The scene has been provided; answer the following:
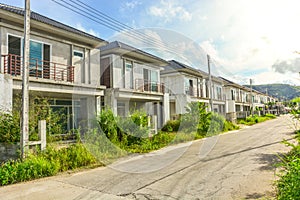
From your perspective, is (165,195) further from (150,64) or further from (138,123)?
(150,64)

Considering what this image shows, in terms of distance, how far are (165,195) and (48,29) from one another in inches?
396

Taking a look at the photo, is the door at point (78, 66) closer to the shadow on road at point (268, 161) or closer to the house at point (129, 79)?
the house at point (129, 79)

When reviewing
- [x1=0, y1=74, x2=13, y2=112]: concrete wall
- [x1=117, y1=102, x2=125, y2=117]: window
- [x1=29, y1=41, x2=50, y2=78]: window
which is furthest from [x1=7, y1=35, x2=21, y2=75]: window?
[x1=117, y1=102, x2=125, y2=117]: window

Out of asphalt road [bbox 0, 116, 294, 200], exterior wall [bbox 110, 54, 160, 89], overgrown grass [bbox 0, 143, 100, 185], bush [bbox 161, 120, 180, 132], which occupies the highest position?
exterior wall [bbox 110, 54, 160, 89]

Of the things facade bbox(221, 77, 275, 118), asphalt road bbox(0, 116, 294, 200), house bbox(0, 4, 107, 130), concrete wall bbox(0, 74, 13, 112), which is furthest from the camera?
facade bbox(221, 77, 275, 118)

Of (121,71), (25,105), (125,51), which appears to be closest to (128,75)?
(121,71)

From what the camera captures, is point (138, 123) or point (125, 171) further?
point (138, 123)

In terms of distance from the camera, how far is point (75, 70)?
12617 mm

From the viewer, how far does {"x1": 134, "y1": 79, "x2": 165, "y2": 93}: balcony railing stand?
16627 millimetres

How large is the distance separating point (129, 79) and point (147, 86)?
5.98 feet

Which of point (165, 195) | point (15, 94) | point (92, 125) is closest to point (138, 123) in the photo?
point (92, 125)

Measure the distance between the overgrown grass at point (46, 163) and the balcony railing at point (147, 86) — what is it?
9048mm

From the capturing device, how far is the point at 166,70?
2391cm

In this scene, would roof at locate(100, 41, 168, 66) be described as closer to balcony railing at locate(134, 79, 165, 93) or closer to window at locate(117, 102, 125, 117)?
balcony railing at locate(134, 79, 165, 93)
